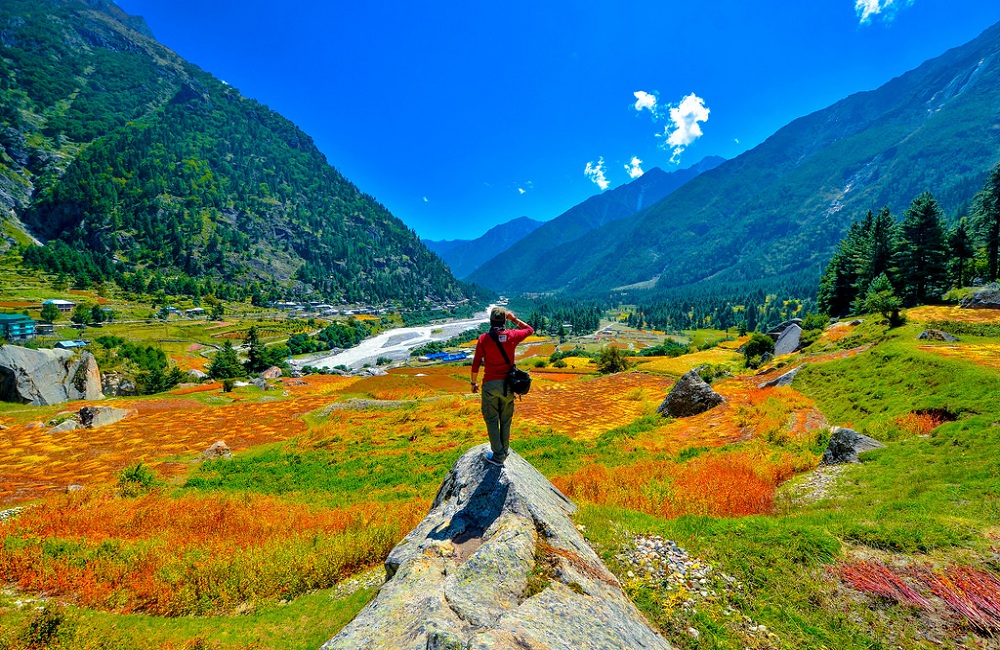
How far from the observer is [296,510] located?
11109mm

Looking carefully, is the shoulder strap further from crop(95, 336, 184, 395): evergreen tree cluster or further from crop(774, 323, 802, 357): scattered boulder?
crop(95, 336, 184, 395): evergreen tree cluster

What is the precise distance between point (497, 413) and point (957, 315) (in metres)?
42.2

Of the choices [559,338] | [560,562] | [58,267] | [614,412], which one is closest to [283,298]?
[58,267]

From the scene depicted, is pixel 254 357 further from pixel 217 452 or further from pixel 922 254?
pixel 922 254

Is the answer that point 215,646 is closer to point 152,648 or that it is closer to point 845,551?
point 152,648

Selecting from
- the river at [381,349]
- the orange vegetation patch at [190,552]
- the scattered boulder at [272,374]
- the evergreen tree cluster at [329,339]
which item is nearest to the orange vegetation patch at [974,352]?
the orange vegetation patch at [190,552]

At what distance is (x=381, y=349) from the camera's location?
139250 mm

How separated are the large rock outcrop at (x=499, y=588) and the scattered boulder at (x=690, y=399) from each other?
18264 millimetres

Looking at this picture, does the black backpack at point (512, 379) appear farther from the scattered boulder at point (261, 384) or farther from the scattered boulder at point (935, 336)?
the scattered boulder at point (261, 384)

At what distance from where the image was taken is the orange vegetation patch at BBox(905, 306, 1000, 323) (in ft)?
87.8

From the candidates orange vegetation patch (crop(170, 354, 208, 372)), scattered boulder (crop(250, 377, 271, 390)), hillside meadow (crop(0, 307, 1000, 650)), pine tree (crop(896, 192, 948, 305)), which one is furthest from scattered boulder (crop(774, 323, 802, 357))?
orange vegetation patch (crop(170, 354, 208, 372))

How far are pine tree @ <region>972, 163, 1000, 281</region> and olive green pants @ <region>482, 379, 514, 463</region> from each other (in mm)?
68805

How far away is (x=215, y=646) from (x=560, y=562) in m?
4.92

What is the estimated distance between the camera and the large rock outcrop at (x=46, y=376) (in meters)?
35.5
